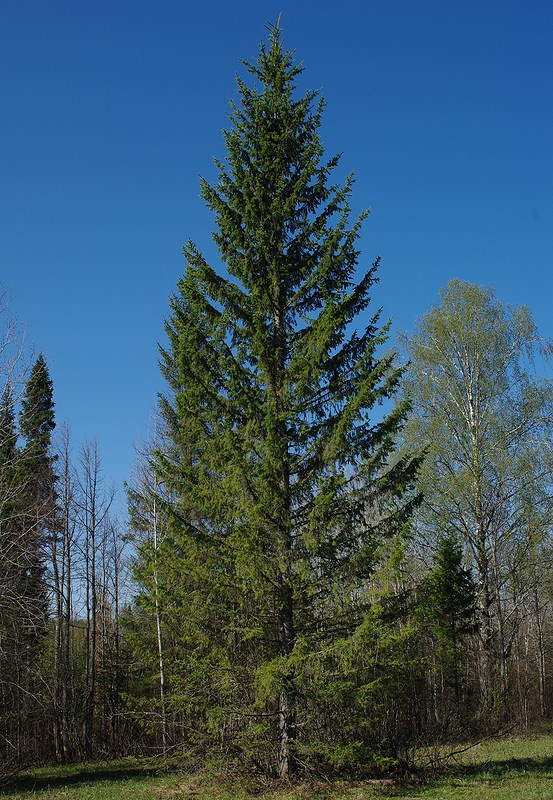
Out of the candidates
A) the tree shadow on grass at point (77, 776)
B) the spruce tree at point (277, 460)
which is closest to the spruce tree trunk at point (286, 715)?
the spruce tree at point (277, 460)

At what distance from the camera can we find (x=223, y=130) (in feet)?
40.0

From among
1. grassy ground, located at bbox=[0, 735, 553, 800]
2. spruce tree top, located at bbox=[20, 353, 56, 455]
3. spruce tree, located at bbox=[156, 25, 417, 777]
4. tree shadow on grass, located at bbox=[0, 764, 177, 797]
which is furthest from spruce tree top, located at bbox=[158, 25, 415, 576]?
spruce tree top, located at bbox=[20, 353, 56, 455]

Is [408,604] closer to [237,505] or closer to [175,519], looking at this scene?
[237,505]

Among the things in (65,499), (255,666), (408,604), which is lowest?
(255,666)

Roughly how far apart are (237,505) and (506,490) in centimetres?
1208

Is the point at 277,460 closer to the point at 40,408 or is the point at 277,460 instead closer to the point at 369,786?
the point at 369,786

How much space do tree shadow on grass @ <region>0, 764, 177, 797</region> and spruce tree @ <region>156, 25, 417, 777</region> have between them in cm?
601

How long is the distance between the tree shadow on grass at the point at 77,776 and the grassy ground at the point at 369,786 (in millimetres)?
27

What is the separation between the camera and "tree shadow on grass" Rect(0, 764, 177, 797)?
572 inches

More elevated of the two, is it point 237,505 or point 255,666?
point 237,505

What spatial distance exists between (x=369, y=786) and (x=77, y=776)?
11.0 metres

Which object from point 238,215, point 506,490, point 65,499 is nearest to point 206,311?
point 238,215

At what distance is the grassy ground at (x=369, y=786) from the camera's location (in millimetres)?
8977

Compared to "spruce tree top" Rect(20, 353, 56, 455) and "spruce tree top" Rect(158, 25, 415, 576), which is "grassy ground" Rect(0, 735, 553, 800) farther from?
"spruce tree top" Rect(20, 353, 56, 455)
